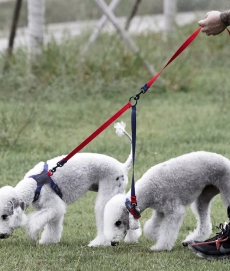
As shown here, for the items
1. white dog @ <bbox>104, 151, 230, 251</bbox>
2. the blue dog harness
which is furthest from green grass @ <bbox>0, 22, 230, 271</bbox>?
the blue dog harness

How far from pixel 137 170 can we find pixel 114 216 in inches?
86.3

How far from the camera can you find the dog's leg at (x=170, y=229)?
185 inches

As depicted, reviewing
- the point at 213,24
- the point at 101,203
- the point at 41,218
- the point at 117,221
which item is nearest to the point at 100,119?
the point at 101,203

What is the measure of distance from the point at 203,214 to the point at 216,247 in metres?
0.60

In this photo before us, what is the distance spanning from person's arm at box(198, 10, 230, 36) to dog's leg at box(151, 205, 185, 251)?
1.22 m

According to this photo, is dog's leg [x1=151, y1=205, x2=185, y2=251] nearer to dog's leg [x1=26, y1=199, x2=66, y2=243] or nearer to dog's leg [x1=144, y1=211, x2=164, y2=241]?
dog's leg [x1=144, y1=211, x2=164, y2=241]

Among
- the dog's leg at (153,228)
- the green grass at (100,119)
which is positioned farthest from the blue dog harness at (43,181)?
the dog's leg at (153,228)

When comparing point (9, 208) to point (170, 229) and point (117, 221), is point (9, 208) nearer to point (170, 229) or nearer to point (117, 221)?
point (117, 221)

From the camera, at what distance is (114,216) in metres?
4.55

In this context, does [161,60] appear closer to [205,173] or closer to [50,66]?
[50,66]

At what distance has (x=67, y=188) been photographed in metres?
4.95

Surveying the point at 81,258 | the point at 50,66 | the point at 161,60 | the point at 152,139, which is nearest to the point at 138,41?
the point at 161,60

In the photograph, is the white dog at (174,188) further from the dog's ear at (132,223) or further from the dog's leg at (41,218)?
the dog's leg at (41,218)

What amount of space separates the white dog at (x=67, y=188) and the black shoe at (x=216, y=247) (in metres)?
0.71
